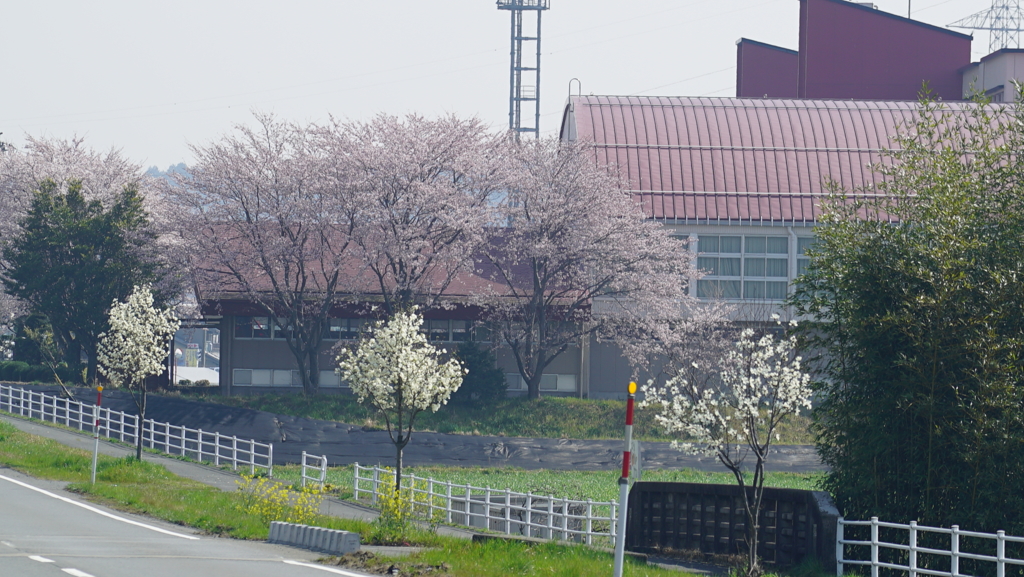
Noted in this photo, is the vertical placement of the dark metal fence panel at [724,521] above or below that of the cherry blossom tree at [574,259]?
below

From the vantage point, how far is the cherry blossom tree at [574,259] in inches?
1827

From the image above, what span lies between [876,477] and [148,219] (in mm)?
40852

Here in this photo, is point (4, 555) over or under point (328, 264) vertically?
under

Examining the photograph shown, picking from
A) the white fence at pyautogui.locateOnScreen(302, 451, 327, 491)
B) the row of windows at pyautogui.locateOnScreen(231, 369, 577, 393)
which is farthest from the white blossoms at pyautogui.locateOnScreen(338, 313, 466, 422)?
the row of windows at pyautogui.locateOnScreen(231, 369, 577, 393)

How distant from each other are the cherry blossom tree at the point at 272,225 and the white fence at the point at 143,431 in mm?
7950

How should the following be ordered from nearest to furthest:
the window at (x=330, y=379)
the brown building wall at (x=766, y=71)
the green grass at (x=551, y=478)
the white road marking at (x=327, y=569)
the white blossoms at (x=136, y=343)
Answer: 1. the white road marking at (x=327, y=569)
2. the white blossoms at (x=136, y=343)
3. the green grass at (x=551, y=478)
4. the window at (x=330, y=379)
5. the brown building wall at (x=766, y=71)

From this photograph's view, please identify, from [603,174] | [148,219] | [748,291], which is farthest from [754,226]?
[148,219]

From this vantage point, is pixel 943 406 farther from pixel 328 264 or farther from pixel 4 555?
pixel 328 264

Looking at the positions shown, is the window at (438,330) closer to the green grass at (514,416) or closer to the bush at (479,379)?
the bush at (479,379)

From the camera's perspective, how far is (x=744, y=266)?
49.4 m

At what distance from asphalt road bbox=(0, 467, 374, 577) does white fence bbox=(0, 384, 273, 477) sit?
12.0m

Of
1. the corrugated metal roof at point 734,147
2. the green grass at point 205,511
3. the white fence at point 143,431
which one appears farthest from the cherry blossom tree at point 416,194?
the green grass at point 205,511

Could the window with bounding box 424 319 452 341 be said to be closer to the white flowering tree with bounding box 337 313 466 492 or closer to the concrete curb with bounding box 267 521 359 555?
the white flowering tree with bounding box 337 313 466 492

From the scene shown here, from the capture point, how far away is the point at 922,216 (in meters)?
18.2
